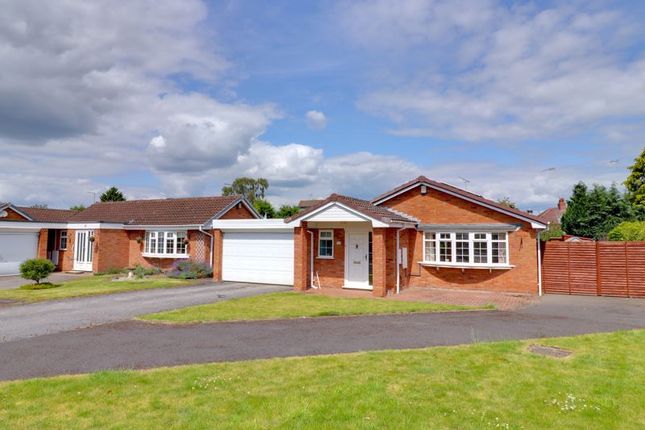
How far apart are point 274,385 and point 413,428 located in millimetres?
2210

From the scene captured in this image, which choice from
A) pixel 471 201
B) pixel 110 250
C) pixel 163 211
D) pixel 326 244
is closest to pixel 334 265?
pixel 326 244

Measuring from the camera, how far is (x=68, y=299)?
48.5 feet

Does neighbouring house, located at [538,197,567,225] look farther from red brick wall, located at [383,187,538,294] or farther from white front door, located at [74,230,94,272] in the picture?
white front door, located at [74,230,94,272]

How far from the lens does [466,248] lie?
17312 mm

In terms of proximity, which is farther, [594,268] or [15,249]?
[15,249]

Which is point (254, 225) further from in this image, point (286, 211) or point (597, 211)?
point (597, 211)

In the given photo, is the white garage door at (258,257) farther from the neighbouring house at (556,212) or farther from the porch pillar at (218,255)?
the neighbouring house at (556,212)

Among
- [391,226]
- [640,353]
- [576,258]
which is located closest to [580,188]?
[576,258]

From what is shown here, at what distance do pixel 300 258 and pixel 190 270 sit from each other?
7.08 metres

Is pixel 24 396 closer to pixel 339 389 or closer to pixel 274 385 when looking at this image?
pixel 274 385

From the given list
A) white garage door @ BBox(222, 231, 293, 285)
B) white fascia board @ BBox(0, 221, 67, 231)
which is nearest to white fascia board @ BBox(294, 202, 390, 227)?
white garage door @ BBox(222, 231, 293, 285)

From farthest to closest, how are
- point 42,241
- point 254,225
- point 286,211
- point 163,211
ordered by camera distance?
1. point 286,211
2. point 163,211
3. point 42,241
4. point 254,225

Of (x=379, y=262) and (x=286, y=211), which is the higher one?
(x=286, y=211)

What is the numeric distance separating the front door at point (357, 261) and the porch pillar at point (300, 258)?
1780 mm
